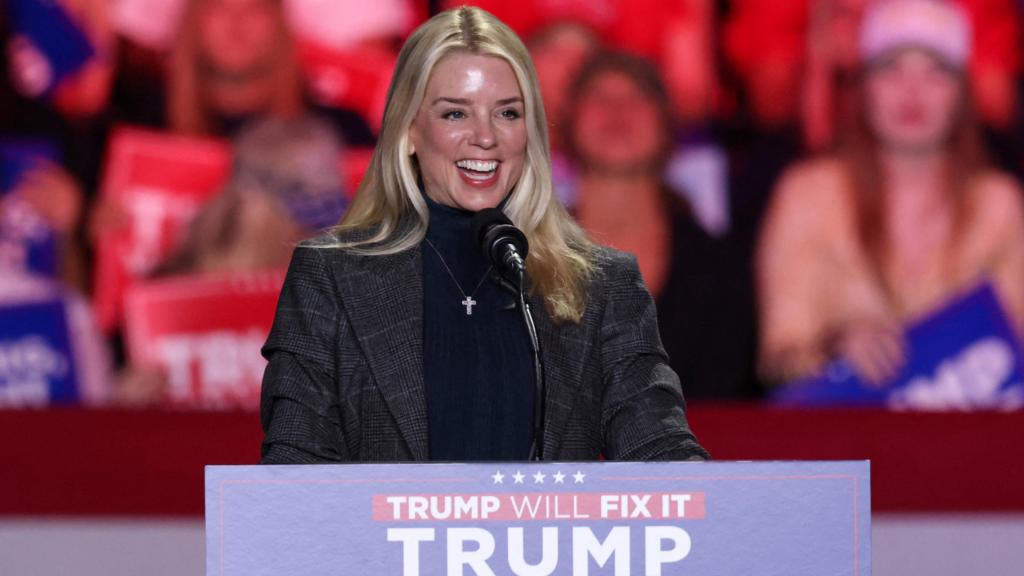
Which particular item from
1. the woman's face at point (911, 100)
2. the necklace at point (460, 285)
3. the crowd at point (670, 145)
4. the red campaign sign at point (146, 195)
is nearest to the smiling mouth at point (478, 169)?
the necklace at point (460, 285)

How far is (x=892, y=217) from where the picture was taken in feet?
13.2

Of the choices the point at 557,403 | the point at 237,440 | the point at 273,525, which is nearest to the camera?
the point at 273,525

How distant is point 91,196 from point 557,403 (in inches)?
101

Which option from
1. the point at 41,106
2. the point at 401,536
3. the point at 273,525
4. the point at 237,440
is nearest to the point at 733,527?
the point at 401,536

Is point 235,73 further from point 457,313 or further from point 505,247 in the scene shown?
point 505,247

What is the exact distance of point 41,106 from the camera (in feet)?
12.7

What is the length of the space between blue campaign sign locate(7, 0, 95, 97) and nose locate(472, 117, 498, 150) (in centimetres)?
253

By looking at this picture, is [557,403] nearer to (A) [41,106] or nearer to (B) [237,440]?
(B) [237,440]

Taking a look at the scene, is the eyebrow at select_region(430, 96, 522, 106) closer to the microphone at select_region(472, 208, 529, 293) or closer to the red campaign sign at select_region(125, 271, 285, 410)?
the microphone at select_region(472, 208, 529, 293)

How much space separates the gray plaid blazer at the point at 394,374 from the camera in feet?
5.07

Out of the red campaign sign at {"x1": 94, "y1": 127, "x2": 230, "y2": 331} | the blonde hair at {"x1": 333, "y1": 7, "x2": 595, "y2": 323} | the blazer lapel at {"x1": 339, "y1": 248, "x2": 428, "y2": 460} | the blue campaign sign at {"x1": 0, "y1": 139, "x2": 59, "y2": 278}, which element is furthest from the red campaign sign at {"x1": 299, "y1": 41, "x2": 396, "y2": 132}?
the blazer lapel at {"x1": 339, "y1": 248, "x2": 428, "y2": 460}

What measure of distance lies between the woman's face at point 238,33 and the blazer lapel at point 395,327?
236cm

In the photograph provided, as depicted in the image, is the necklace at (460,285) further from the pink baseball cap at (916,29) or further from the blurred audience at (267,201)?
the pink baseball cap at (916,29)

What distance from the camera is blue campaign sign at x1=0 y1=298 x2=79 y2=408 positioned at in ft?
12.4
